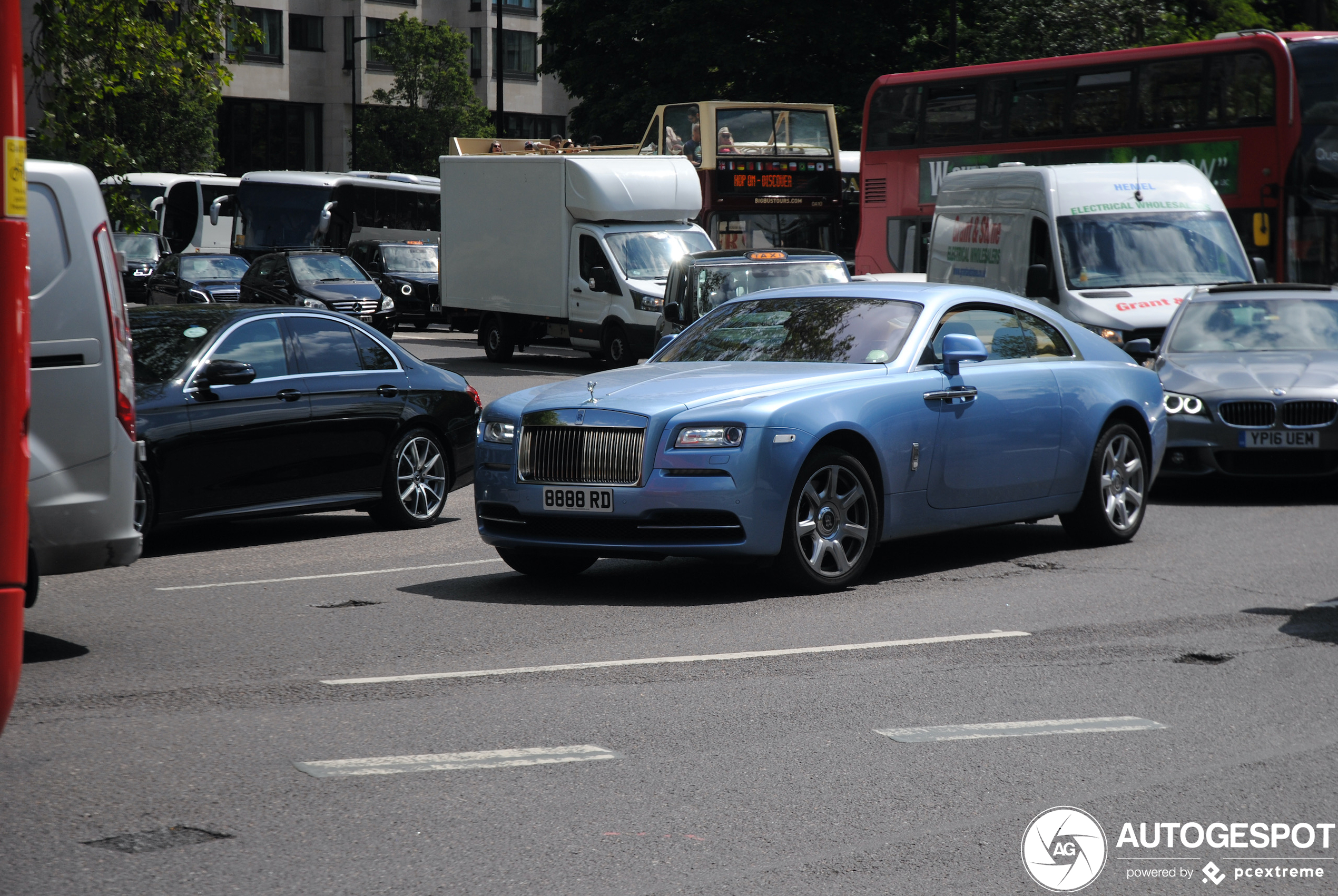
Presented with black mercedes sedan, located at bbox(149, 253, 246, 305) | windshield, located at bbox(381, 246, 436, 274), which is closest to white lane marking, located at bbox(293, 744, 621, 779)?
black mercedes sedan, located at bbox(149, 253, 246, 305)

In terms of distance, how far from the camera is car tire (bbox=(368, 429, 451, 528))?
38.5 ft

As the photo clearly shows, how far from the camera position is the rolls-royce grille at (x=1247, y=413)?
12.6 meters

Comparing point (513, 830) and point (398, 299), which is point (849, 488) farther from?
point (398, 299)

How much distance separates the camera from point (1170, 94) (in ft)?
74.6

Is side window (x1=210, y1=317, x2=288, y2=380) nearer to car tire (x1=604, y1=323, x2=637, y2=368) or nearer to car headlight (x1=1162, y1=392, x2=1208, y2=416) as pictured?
car headlight (x1=1162, y1=392, x2=1208, y2=416)

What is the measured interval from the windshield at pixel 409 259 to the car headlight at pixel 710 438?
3236cm

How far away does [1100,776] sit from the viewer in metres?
5.39

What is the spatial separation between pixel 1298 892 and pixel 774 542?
166 inches

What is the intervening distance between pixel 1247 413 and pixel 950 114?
49.5 feet

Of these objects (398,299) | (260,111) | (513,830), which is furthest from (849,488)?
(260,111)

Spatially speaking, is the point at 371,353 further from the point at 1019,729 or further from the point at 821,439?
the point at 1019,729

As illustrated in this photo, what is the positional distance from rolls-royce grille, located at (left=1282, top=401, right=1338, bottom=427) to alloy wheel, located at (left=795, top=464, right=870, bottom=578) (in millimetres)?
5078

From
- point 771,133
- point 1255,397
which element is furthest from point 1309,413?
point 771,133

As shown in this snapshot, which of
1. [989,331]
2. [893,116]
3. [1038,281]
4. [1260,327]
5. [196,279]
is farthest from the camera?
[196,279]
